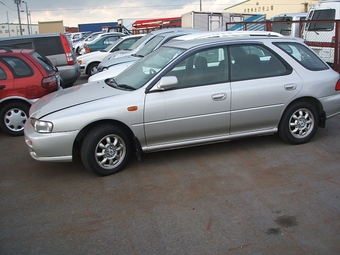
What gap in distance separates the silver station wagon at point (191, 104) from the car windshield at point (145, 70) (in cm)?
2

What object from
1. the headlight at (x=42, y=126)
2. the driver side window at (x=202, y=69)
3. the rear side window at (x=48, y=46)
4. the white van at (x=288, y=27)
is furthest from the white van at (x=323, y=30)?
the headlight at (x=42, y=126)

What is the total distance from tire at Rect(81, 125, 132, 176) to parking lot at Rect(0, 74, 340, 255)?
14 centimetres

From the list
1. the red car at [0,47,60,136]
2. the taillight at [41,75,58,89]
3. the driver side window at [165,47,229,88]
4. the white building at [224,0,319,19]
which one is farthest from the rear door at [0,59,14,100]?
the white building at [224,0,319,19]

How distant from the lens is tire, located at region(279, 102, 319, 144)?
5.62m

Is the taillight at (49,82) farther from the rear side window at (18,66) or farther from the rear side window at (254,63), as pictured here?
the rear side window at (254,63)

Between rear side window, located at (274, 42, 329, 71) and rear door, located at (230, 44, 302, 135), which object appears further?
rear side window, located at (274, 42, 329, 71)

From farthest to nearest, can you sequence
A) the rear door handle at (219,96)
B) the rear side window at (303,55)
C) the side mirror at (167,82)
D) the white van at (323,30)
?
the white van at (323,30) < the rear side window at (303,55) < the rear door handle at (219,96) < the side mirror at (167,82)

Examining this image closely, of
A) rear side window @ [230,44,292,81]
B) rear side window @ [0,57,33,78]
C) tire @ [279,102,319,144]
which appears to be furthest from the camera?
rear side window @ [0,57,33,78]

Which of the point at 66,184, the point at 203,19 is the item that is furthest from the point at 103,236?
the point at 203,19

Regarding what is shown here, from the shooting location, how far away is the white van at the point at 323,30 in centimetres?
1174

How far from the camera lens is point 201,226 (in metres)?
3.65

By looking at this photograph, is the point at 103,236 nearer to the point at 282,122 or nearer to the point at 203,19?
the point at 282,122

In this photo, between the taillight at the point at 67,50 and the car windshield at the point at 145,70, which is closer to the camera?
the car windshield at the point at 145,70

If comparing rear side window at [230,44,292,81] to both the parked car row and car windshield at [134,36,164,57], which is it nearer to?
car windshield at [134,36,164,57]
